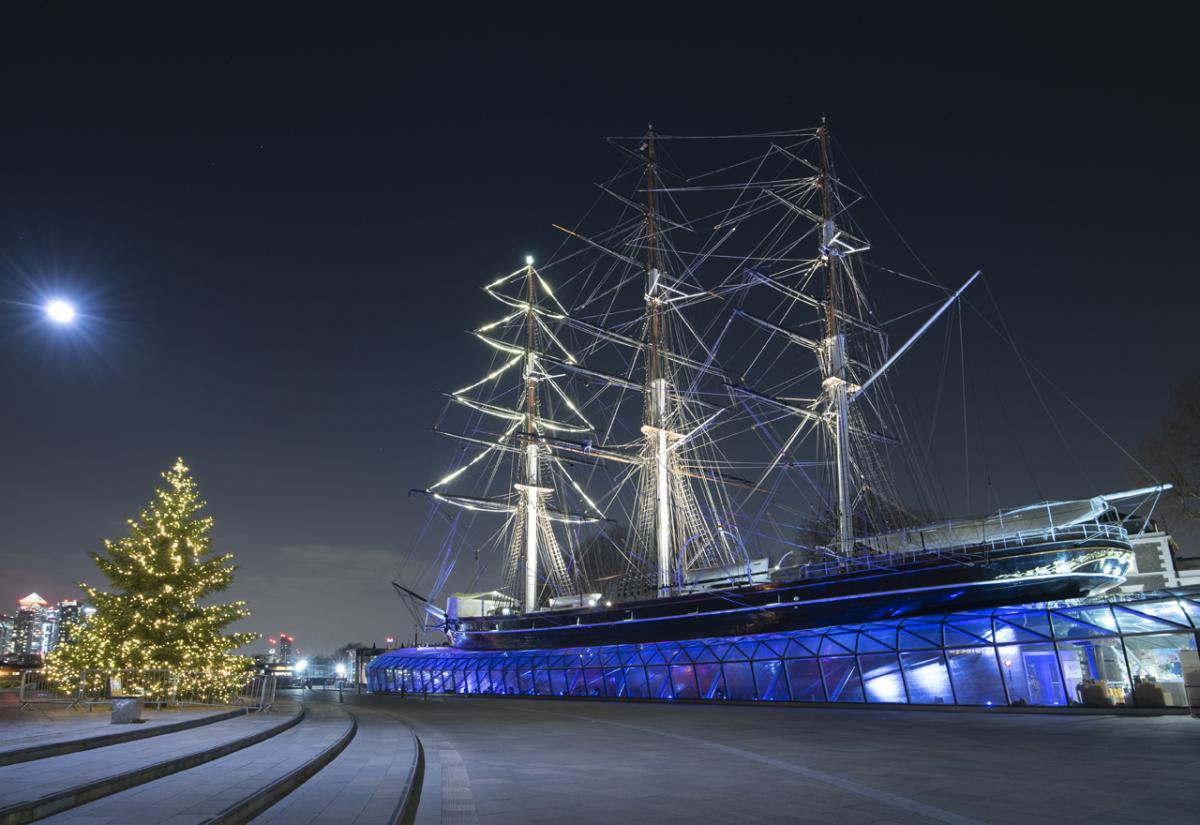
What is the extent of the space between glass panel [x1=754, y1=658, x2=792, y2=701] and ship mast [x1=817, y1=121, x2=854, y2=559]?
9915 mm

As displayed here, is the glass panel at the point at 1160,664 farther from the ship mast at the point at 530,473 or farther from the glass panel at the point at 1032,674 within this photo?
the ship mast at the point at 530,473

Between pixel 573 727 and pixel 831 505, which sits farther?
pixel 831 505

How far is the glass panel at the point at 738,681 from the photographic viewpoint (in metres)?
33.5

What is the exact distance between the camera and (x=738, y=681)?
34000 mm

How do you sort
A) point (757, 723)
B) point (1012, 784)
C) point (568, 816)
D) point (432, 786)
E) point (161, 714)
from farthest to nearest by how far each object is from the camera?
point (757, 723), point (161, 714), point (432, 786), point (1012, 784), point (568, 816)

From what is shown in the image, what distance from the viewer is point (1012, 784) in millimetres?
10789

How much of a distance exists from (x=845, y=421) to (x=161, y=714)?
33522 millimetres

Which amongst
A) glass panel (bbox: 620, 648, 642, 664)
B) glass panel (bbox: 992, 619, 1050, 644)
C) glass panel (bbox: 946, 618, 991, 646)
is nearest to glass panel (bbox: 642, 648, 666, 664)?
glass panel (bbox: 620, 648, 642, 664)

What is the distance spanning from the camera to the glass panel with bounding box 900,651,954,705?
26219 mm

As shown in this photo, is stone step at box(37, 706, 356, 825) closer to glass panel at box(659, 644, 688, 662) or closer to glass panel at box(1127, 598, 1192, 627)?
glass panel at box(1127, 598, 1192, 627)

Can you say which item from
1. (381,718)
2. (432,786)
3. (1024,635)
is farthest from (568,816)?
(1024,635)

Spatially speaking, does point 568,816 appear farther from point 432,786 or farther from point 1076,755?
point 1076,755

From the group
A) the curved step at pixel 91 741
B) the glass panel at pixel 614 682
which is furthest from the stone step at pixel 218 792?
the glass panel at pixel 614 682

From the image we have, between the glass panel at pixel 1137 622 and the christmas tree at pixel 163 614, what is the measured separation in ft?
93.5
